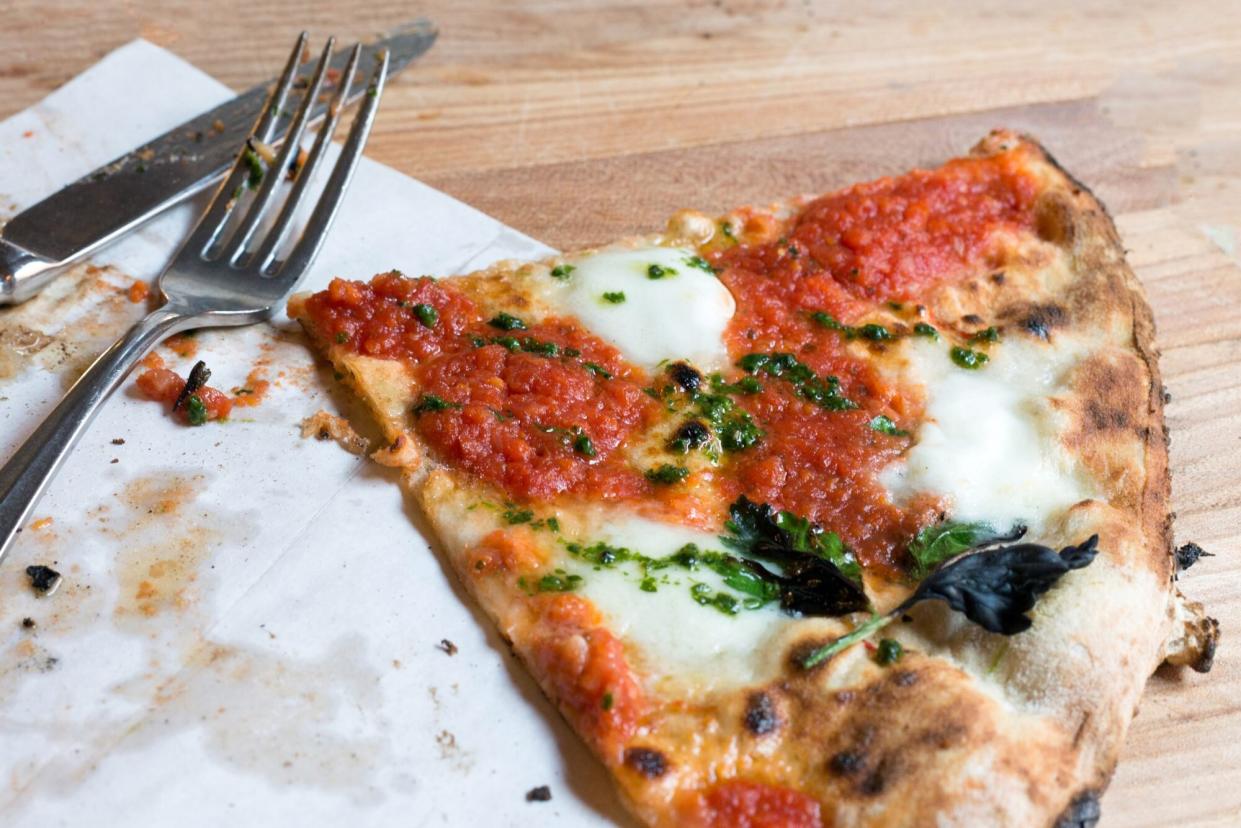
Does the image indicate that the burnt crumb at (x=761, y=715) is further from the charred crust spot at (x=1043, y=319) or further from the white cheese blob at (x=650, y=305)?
the charred crust spot at (x=1043, y=319)

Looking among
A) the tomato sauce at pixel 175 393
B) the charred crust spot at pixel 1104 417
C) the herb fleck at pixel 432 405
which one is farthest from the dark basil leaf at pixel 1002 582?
the tomato sauce at pixel 175 393

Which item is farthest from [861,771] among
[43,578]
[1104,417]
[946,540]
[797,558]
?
[43,578]

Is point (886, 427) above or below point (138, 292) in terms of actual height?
below

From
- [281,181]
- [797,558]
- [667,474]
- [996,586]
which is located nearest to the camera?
[996,586]

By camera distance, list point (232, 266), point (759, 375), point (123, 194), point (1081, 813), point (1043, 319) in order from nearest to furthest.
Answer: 1. point (1081, 813)
2. point (759, 375)
3. point (1043, 319)
4. point (232, 266)
5. point (123, 194)

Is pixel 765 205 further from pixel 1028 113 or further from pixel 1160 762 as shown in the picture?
pixel 1160 762

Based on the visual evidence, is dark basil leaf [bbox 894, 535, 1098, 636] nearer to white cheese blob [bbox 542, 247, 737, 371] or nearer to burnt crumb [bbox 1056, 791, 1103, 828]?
burnt crumb [bbox 1056, 791, 1103, 828]

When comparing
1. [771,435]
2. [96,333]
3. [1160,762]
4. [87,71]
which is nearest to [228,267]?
[96,333]

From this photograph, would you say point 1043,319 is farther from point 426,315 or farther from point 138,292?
point 138,292
